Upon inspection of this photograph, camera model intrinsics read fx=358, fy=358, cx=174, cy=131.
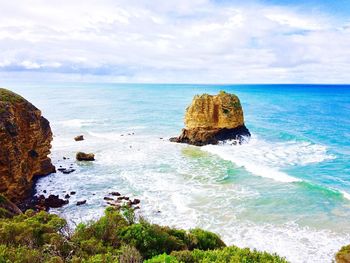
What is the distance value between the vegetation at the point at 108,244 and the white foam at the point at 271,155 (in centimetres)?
2165

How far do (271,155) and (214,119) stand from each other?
40.1ft

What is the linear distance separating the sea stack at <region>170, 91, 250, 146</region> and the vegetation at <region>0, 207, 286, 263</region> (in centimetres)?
3718

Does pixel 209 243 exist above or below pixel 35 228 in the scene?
below

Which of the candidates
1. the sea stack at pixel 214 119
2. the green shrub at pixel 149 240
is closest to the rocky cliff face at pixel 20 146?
the green shrub at pixel 149 240

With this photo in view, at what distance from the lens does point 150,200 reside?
32344mm

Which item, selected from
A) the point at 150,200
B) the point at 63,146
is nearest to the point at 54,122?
the point at 63,146

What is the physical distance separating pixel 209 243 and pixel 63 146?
40.7 meters

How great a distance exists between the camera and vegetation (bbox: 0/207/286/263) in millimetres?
13117

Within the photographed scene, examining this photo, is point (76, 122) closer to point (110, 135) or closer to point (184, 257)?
point (110, 135)

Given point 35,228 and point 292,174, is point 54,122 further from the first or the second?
point 35,228

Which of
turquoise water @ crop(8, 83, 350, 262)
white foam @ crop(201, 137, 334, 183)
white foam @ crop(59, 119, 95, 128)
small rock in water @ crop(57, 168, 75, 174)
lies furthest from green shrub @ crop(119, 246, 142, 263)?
white foam @ crop(59, 119, 95, 128)

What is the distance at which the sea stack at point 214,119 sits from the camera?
56.6 metres

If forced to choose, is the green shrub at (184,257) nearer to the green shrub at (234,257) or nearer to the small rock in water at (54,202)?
the green shrub at (234,257)

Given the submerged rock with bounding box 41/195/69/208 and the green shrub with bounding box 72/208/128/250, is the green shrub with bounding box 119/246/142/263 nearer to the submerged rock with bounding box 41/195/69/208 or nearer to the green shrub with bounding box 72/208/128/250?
the green shrub with bounding box 72/208/128/250
